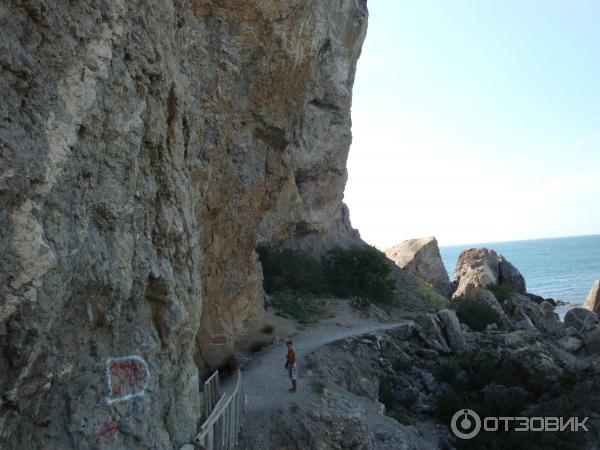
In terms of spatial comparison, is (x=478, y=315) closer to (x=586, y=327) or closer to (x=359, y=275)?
(x=586, y=327)

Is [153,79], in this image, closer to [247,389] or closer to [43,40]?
[43,40]

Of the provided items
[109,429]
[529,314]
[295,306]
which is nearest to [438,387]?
[295,306]

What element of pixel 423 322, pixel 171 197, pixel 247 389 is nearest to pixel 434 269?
pixel 423 322

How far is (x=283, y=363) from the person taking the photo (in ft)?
57.6

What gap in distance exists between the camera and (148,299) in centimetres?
824

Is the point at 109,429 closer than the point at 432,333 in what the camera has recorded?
Yes

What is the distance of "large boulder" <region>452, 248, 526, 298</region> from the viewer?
43219mm

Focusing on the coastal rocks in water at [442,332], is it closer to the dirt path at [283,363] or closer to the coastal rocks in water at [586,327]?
the dirt path at [283,363]

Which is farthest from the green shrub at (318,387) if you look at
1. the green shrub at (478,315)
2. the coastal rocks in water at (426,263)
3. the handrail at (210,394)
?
the coastal rocks in water at (426,263)

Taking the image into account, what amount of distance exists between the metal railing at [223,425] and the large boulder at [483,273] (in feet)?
110

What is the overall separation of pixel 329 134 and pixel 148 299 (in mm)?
26530

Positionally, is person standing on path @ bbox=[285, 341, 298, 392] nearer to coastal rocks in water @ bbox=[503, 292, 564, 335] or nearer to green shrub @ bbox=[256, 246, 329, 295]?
green shrub @ bbox=[256, 246, 329, 295]

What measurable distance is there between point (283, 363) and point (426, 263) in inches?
1230

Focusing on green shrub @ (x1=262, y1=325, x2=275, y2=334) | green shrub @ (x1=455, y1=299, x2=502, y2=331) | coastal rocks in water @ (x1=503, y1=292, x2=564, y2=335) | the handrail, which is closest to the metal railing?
the handrail
